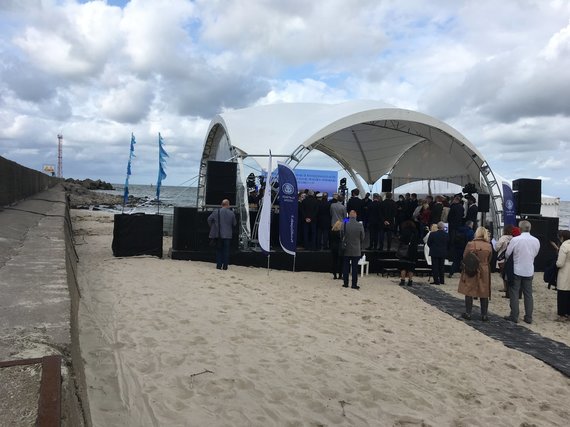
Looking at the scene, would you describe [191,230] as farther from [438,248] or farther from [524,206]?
[524,206]

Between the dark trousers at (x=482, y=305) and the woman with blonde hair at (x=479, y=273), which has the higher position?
the woman with blonde hair at (x=479, y=273)

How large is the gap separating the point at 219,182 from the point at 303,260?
308 cm

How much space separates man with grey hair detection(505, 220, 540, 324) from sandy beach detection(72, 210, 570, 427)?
1.27 ft

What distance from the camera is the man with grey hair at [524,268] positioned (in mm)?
7672

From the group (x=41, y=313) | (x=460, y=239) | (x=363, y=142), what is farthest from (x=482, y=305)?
(x=363, y=142)

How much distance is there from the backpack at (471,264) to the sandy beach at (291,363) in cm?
87

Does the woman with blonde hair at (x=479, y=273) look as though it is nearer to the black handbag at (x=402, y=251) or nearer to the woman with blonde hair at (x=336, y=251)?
the woman with blonde hair at (x=336, y=251)

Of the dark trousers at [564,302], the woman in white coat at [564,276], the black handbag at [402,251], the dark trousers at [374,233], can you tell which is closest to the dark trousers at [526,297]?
the woman in white coat at [564,276]

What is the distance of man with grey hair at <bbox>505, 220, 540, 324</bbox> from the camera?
7.67m

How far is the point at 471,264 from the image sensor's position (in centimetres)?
750

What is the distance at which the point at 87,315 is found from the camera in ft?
19.0

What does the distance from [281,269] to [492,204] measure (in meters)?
7.83

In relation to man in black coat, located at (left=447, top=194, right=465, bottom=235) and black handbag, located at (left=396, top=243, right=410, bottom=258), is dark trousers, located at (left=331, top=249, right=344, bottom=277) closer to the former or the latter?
black handbag, located at (left=396, top=243, right=410, bottom=258)

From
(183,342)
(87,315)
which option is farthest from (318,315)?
(87,315)
